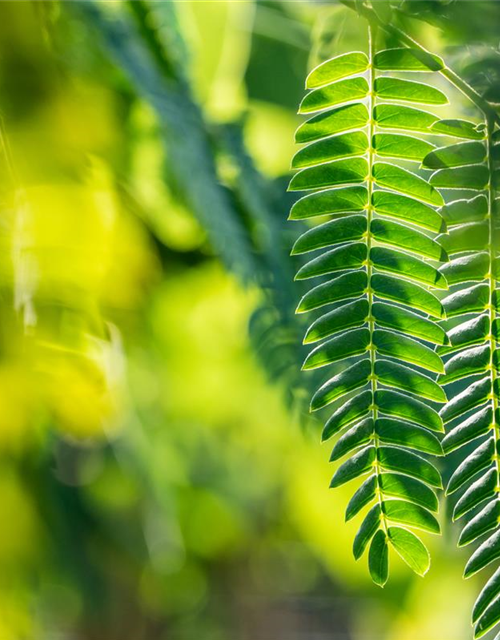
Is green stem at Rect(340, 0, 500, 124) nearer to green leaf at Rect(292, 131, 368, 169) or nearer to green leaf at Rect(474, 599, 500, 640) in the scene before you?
green leaf at Rect(292, 131, 368, 169)

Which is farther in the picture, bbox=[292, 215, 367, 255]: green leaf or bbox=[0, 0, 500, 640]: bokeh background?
bbox=[0, 0, 500, 640]: bokeh background

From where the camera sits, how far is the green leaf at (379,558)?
0.24m

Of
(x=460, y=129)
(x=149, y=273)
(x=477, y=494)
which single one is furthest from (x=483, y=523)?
(x=149, y=273)

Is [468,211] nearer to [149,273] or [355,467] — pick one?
[355,467]

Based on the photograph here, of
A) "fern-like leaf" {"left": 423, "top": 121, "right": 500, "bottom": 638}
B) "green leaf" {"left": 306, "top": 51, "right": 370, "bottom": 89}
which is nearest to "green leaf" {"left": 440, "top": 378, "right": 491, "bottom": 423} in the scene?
"fern-like leaf" {"left": 423, "top": 121, "right": 500, "bottom": 638}

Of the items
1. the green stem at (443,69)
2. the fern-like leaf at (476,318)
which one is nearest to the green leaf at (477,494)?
the fern-like leaf at (476,318)

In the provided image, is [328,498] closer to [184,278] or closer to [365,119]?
[184,278]

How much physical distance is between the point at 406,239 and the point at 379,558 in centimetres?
9

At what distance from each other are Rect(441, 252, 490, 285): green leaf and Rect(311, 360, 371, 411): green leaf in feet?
0.12

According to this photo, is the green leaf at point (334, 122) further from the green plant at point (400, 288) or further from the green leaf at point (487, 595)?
the green leaf at point (487, 595)

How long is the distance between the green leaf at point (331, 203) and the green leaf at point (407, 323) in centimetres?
3

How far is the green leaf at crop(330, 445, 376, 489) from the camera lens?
240 mm

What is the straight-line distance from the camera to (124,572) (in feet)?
6.88

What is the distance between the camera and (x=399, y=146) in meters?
0.26
